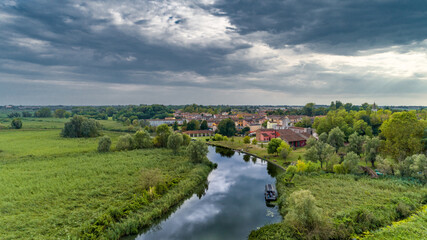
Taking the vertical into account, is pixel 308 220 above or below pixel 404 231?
above

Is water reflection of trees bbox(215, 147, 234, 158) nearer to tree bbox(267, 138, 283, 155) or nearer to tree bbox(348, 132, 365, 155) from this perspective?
tree bbox(267, 138, 283, 155)

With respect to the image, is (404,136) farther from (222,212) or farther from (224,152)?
(224,152)

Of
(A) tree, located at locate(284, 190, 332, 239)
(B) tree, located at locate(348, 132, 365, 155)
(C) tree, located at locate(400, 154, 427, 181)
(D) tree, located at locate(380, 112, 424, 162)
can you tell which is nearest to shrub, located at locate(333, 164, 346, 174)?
(C) tree, located at locate(400, 154, 427, 181)

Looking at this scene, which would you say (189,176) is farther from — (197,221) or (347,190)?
(347,190)

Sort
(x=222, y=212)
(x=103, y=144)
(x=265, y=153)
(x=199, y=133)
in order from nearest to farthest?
(x=222, y=212) → (x=103, y=144) → (x=265, y=153) → (x=199, y=133)

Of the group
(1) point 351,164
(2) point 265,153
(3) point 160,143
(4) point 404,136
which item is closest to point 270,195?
(1) point 351,164

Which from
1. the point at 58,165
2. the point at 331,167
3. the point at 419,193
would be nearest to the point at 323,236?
the point at 419,193

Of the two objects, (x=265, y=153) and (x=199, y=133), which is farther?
(x=199, y=133)
